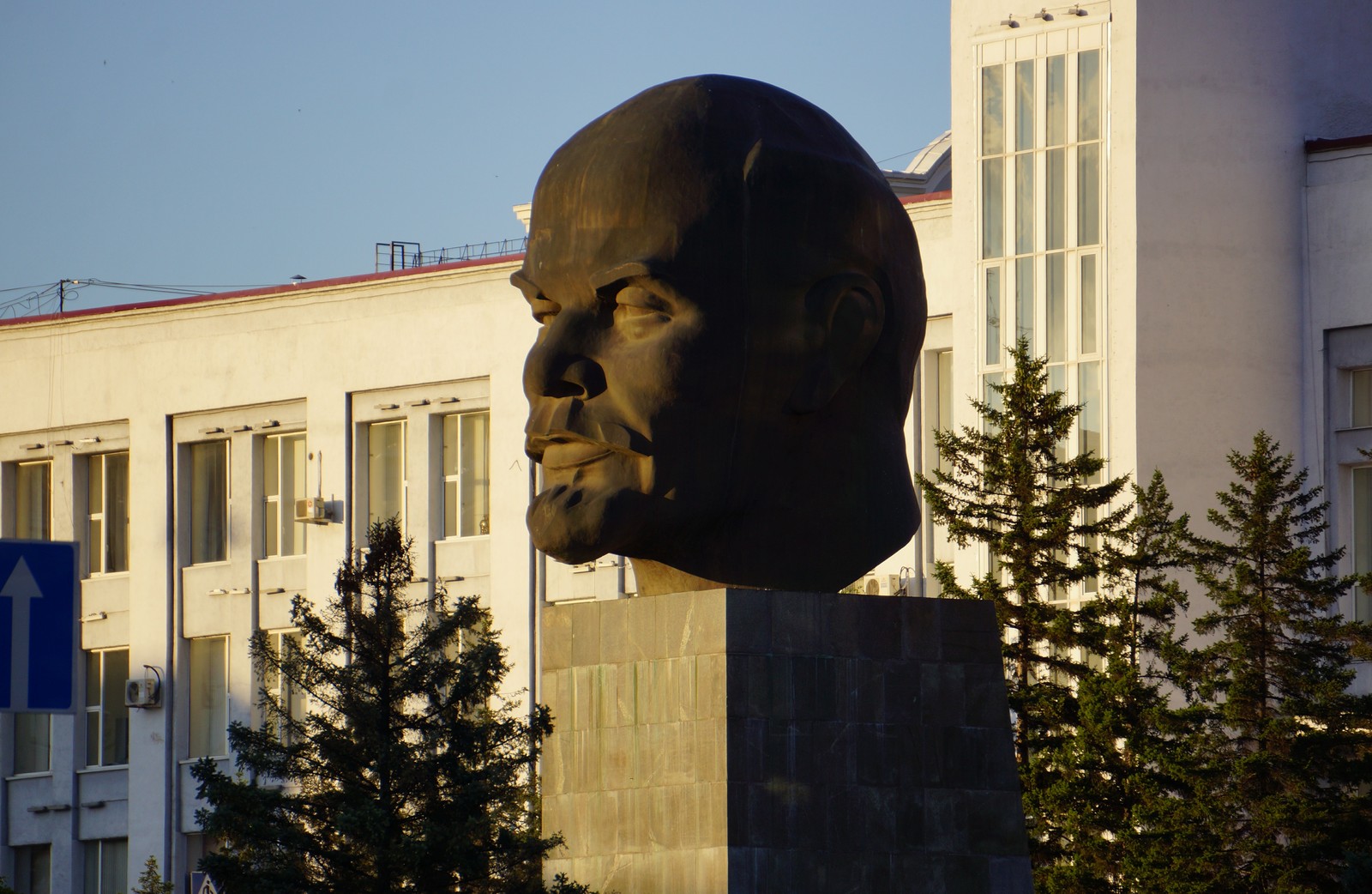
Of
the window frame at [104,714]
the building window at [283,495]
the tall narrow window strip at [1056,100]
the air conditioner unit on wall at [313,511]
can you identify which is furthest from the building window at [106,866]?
the tall narrow window strip at [1056,100]

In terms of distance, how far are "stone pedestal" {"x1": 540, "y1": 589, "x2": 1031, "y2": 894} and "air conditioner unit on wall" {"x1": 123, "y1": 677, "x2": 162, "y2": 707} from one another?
27.9 m

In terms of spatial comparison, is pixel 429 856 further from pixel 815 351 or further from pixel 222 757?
pixel 222 757

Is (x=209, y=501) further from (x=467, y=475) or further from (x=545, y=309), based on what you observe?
(x=545, y=309)

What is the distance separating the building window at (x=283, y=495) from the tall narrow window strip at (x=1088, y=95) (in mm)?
12538

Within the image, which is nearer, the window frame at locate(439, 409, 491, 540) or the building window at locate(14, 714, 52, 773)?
the window frame at locate(439, 409, 491, 540)

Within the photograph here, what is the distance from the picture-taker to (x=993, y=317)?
33.6 meters

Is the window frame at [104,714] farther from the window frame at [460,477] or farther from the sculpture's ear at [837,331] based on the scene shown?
the sculpture's ear at [837,331]

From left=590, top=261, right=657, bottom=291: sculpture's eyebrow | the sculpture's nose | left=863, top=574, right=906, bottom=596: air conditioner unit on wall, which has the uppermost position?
left=590, top=261, right=657, bottom=291: sculpture's eyebrow

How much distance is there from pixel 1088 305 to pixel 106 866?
1674 centimetres

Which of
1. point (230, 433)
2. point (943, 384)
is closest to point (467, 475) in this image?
point (230, 433)

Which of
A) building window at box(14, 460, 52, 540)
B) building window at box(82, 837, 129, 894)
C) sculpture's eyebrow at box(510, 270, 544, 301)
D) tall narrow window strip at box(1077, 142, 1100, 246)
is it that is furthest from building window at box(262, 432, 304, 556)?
sculpture's eyebrow at box(510, 270, 544, 301)

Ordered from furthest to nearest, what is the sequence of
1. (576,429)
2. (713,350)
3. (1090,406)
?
1. (1090,406)
2. (576,429)
3. (713,350)

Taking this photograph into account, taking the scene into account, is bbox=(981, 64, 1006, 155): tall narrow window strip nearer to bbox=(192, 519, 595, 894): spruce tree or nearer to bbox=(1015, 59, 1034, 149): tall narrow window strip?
bbox=(1015, 59, 1034, 149): tall narrow window strip

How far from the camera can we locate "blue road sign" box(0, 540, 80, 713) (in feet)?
32.0
